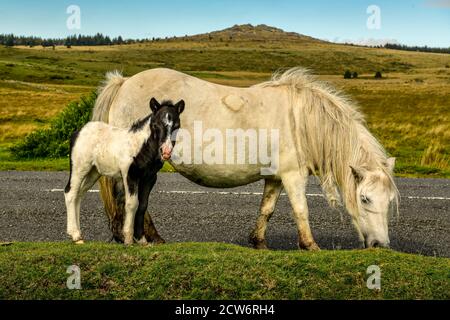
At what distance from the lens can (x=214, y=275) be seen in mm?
5746

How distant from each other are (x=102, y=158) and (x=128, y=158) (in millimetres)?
359

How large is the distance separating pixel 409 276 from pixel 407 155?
16382mm

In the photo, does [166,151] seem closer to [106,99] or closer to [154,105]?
[154,105]

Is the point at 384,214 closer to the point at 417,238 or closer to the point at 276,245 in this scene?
the point at 276,245

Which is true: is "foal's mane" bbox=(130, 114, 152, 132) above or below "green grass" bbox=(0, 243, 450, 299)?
above

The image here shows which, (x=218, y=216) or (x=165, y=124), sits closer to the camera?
(x=165, y=124)

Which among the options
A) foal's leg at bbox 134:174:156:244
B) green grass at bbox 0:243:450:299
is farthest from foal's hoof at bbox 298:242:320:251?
foal's leg at bbox 134:174:156:244

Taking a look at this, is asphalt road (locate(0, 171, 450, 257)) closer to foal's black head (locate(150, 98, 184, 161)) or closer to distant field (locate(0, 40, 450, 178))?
distant field (locate(0, 40, 450, 178))

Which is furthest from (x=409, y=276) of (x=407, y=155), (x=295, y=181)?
(x=407, y=155)

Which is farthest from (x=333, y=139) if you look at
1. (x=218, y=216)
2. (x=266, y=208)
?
(x=218, y=216)

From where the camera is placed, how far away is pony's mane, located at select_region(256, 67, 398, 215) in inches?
280

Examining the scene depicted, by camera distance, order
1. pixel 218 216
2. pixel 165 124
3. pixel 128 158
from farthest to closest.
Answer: pixel 218 216, pixel 128 158, pixel 165 124

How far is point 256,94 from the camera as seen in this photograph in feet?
24.8

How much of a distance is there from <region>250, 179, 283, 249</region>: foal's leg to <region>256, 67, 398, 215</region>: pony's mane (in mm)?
562
